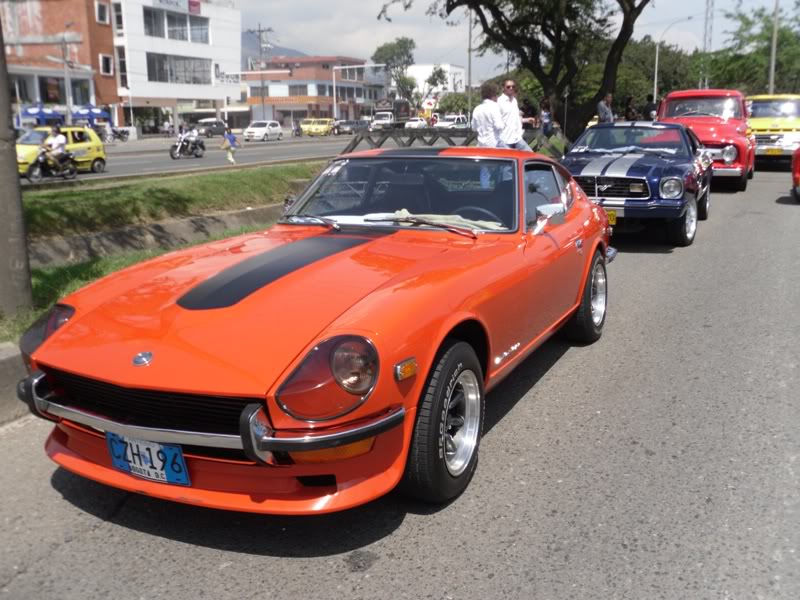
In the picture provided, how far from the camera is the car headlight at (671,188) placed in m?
8.96

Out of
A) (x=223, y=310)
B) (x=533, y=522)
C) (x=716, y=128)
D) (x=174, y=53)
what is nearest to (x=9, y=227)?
(x=223, y=310)

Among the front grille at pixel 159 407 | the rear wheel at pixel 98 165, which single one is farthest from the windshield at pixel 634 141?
the rear wheel at pixel 98 165

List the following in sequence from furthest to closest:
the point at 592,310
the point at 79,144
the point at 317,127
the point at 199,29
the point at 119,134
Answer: the point at 199,29
the point at 317,127
the point at 119,134
the point at 79,144
the point at 592,310

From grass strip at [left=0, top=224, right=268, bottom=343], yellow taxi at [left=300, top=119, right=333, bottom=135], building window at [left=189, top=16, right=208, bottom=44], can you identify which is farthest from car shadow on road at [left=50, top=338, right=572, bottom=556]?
building window at [left=189, top=16, right=208, bottom=44]

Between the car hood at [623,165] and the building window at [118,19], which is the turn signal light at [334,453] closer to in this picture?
the car hood at [623,165]

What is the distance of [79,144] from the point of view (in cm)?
2178

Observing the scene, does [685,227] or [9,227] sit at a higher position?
[9,227]

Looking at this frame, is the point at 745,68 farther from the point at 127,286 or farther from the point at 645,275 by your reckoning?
the point at 127,286

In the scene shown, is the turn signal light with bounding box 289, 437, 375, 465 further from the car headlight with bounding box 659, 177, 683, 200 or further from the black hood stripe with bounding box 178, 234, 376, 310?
the car headlight with bounding box 659, 177, 683, 200

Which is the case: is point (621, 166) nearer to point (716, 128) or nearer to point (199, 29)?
point (716, 128)

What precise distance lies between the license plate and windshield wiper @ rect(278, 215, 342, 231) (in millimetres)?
1896

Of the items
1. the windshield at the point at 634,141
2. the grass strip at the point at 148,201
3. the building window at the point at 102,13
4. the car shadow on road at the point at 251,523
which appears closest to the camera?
the car shadow on road at the point at 251,523

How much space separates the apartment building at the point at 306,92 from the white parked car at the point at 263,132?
4337cm

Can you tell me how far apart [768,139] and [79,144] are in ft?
60.9
